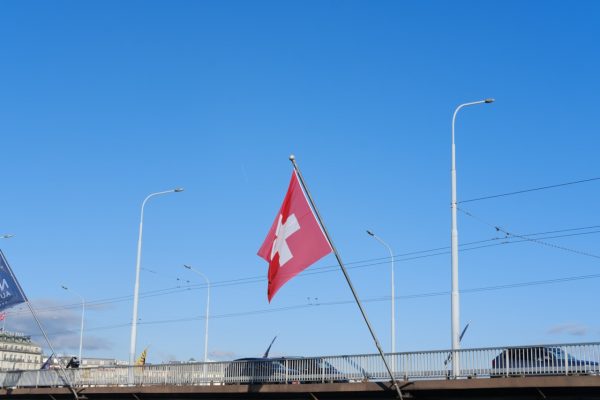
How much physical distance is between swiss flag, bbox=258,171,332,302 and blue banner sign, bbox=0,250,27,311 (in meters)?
22.0

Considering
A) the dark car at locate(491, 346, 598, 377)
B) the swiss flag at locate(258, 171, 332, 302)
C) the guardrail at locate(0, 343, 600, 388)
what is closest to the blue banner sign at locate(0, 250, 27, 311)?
the guardrail at locate(0, 343, 600, 388)

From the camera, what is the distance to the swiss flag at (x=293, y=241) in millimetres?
30375

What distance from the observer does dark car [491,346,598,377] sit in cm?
2835

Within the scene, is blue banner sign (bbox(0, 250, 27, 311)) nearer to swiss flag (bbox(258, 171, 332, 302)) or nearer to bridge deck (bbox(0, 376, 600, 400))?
bridge deck (bbox(0, 376, 600, 400))

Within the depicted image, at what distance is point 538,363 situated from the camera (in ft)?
95.5

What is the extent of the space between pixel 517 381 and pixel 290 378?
10.8 metres

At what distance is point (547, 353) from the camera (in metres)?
29.1

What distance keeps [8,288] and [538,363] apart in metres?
31.2

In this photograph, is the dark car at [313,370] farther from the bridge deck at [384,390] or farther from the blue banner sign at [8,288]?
the blue banner sign at [8,288]

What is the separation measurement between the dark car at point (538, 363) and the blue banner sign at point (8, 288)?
94.3 ft

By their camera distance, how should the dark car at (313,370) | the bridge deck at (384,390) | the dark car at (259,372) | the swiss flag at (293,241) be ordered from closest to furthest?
the bridge deck at (384,390) → the swiss flag at (293,241) → the dark car at (313,370) → the dark car at (259,372)

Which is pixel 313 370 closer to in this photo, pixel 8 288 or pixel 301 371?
pixel 301 371

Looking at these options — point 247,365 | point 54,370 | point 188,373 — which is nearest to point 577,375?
point 247,365

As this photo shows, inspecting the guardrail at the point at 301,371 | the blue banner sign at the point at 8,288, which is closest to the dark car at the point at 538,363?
the guardrail at the point at 301,371
